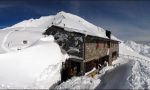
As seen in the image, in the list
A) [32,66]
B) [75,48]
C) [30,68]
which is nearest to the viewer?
[30,68]

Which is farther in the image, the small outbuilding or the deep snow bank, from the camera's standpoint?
the small outbuilding

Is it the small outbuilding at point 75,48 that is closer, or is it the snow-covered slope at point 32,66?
the snow-covered slope at point 32,66

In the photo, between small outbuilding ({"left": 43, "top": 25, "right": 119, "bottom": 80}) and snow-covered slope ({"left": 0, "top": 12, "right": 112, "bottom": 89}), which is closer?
snow-covered slope ({"left": 0, "top": 12, "right": 112, "bottom": 89})

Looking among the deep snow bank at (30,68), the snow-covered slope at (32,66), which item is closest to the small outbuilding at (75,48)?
the snow-covered slope at (32,66)

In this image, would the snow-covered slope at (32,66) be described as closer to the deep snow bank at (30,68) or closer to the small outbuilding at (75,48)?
the deep snow bank at (30,68)

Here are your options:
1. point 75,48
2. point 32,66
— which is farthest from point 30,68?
point 75,48

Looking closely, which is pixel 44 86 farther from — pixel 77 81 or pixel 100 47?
pixel 100 47

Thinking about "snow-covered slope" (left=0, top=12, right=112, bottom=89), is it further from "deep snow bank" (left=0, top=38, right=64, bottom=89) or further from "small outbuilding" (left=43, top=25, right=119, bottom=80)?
"small outbuilding" (left=43, top=25, right=119, bottom=80)

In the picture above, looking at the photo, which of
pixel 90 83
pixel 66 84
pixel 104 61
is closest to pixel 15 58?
pixel 66 84

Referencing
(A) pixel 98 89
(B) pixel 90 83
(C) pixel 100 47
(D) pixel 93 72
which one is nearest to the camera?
(A) pixel 98 89

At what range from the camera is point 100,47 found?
3888 cm

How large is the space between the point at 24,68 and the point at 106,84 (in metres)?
7.97

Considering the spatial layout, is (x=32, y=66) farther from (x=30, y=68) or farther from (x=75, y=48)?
(x=75, y=48)

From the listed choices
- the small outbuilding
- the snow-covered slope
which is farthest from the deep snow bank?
the small outbuilding
